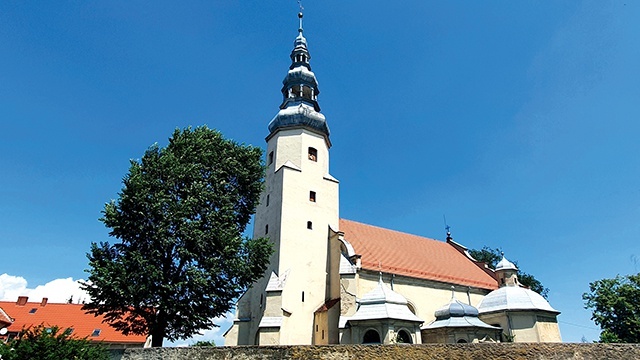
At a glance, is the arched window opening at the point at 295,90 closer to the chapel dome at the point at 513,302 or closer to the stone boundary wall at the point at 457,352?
the chapel dome at the point at 513,302

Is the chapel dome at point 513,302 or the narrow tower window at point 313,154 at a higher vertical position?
the narrow tower window at point 313,154

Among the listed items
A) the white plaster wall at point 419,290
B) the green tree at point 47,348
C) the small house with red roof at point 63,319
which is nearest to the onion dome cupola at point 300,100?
the white plaster wall at point 419,290

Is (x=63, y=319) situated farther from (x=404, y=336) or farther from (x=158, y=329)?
(x=404, y=336)

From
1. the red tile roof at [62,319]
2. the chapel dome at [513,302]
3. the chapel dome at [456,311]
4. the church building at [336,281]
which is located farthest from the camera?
the red tile roof at [62,319]

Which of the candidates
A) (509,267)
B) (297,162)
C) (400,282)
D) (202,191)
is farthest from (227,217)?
(509,267)

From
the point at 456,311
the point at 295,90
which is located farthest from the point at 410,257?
the point at 295,90

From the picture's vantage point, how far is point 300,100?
1177 inches

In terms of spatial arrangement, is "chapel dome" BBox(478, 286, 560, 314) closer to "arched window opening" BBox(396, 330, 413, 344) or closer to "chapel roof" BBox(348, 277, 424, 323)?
"chapel roof" BBox(348, 277, 424, 323)

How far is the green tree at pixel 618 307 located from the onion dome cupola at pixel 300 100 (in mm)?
25901

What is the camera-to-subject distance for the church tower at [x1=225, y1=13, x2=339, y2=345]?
22.9m

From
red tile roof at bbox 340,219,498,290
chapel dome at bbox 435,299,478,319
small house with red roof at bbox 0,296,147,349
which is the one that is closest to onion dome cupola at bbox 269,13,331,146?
red tile roof at bbox 340,219,498,290

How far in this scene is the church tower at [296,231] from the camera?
75.2ft

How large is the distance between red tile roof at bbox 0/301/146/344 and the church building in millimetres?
15935

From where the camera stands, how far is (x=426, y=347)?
8.63 m
